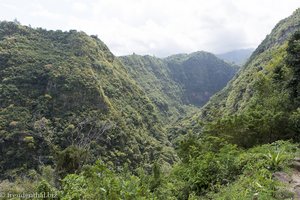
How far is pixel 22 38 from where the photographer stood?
236 ft

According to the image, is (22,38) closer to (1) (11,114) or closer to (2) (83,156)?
(1) (11,114)

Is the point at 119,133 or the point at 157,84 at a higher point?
the point at 157,84

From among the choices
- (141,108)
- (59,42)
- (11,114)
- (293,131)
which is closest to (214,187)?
(293,131)

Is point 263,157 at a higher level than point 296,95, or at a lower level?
lower

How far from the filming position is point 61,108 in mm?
51875

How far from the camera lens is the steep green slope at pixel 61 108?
1690 inches

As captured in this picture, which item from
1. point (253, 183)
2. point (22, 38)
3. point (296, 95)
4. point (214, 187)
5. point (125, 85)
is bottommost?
point (214, 187)

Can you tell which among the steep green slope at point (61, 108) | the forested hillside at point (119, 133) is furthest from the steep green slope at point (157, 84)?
the steep green slope at point (61, 108)

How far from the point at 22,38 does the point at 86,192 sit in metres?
73.0

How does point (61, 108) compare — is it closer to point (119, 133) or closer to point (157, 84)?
point (119, 133)

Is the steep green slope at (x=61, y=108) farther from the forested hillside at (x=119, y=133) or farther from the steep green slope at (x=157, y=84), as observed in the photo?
the steep green slope at (x=157, y=84)

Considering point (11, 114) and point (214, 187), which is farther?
point (11, 114)

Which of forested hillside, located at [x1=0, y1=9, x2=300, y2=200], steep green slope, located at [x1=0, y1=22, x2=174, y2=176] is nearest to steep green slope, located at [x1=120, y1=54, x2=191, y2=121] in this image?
forested hillside, located at [x1=0, y1=9, x2=300, y2=200]

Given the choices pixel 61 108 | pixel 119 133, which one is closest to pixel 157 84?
pixel 119 133
